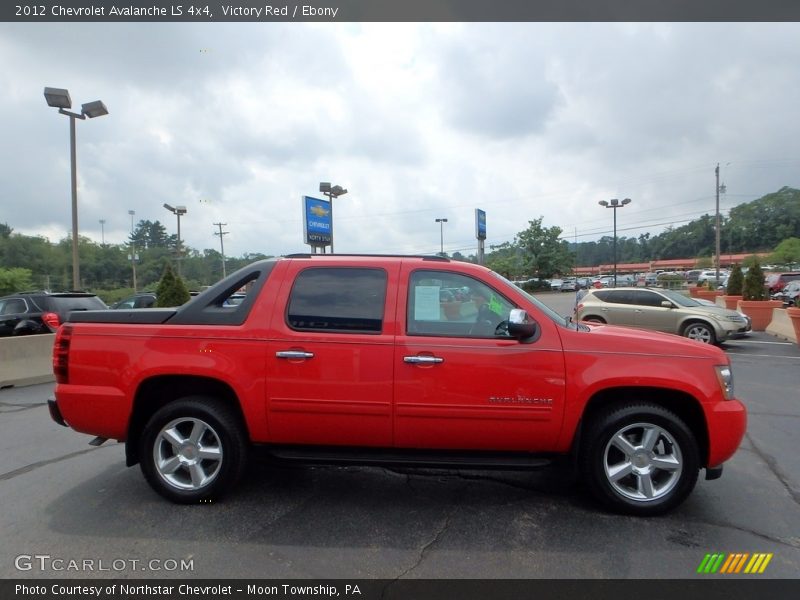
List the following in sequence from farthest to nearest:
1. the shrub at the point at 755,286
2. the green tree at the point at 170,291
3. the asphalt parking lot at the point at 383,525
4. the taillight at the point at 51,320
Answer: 1. the shrub at the point at 755,286
2. the green tree at the point at 170,291
3. the taillight at the point at 51,320
4. the asphalt parking lot at the point at 383,525

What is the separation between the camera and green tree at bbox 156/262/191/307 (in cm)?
1477

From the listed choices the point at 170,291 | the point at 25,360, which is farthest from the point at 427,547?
the point at 170,291

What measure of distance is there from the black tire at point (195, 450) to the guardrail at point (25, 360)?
7.04 m

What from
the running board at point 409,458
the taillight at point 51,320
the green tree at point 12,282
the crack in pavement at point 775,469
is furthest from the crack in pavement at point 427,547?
the green tree at point 12,282

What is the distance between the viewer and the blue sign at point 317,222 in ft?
65.0

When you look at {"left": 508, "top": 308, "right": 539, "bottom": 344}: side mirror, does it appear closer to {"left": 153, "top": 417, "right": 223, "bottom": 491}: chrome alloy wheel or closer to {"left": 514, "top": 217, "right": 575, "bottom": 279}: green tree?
{"left": 153, "top": 417, "right": 223, "bottom": 491}: chrome alloy wheel

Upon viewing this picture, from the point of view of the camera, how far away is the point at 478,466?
11.4 ft

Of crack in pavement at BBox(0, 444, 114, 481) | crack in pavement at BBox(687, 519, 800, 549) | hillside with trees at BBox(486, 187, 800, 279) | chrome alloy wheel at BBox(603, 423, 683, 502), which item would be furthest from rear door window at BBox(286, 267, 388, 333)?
hillside with trees at BBox(486, 187, 800, 279)

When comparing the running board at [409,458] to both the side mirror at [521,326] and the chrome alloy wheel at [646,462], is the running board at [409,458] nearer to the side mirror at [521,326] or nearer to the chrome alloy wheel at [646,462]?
the chrome alloy wheel at [646,462]

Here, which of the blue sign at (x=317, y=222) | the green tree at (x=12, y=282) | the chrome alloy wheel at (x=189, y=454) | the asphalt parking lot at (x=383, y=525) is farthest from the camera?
the green tree at (x=12, y=282)

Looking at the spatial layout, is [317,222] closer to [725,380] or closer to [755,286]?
[755,286]

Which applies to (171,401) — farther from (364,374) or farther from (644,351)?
(644,351)
